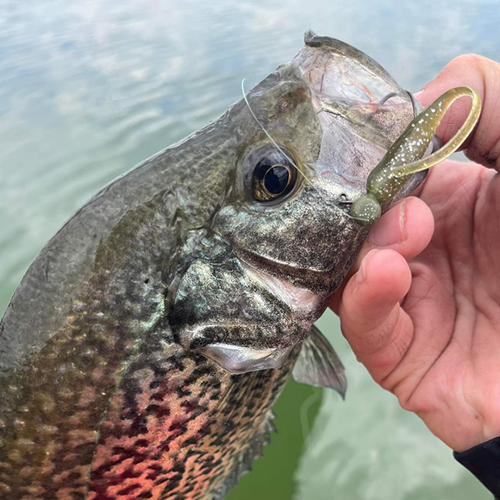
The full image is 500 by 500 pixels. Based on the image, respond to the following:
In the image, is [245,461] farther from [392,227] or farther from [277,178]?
[277,178]

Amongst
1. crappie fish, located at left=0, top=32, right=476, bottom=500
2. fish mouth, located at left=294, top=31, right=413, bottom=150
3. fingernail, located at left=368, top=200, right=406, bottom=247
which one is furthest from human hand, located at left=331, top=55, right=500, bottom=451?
fish mouth, located at left=294, top=31, right=413, bottom=150

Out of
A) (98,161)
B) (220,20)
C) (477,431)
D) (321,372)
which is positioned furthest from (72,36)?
(477,431)

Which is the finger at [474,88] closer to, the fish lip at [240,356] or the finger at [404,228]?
the finger at [404,228]

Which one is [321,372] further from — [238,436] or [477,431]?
[477,431]

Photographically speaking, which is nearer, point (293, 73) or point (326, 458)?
point (293, 73)

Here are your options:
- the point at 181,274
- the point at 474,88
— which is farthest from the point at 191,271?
the point at 474,88

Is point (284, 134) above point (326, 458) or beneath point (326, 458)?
above
